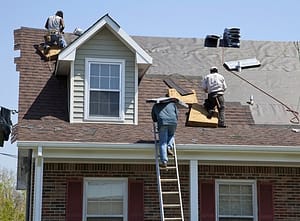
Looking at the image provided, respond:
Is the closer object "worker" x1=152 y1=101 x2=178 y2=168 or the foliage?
"worker" x1=152 y1=101 x2=178 y2=168

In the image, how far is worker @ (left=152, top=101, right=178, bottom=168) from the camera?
11.6m

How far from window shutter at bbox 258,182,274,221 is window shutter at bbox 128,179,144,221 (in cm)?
255

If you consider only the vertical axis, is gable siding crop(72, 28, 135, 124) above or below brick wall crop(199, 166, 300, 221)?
above

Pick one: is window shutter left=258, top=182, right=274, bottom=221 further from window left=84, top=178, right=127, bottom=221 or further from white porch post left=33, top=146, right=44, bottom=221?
white porch post left=33, top=146, right=44, bottom=221

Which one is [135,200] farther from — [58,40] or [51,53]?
[58,40]

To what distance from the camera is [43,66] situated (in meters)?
15.2

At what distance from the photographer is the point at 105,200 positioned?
1293 cm

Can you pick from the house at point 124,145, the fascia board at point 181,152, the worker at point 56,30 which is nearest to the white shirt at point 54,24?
the worker at point 56,30

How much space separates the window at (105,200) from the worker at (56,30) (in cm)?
432

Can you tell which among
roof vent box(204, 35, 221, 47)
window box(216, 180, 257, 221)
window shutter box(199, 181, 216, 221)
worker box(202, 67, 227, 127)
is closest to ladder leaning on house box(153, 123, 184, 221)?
window shutter box(199, 181, 216, 221)

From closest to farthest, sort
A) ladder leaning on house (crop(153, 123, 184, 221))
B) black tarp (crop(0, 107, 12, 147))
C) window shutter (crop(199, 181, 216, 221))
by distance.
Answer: ladder leaning on house (crop(153, 123, 184, 221)) → window shutter (crop(199, 181, 216, 221)) → black tarp (crop(0, 107, 12, 147))

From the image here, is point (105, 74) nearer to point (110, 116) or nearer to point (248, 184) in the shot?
point (110, 116)

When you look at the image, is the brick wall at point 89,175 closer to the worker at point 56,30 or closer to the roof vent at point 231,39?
the worker at point 56,30

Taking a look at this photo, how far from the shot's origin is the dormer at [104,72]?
13.7 meters
